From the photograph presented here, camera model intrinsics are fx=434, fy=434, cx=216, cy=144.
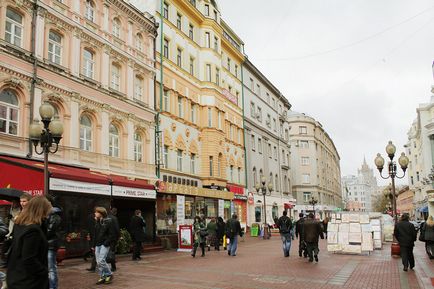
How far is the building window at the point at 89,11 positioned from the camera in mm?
21859

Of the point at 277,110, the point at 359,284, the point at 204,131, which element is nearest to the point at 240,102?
the point at 204,131

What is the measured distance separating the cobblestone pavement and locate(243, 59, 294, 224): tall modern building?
24739mm

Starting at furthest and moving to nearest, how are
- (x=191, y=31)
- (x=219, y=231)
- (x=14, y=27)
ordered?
(x=191, y=31) < (x=219, y=231) < (x=14, y=27)

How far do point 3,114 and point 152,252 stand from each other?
8671mm

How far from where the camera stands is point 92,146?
21.6 m

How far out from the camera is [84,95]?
2095cm

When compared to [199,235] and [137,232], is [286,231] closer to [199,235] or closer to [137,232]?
[199,235]

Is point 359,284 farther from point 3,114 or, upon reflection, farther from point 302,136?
point 302,136

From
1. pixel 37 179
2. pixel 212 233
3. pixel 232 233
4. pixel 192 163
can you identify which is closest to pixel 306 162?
pixel 192 163

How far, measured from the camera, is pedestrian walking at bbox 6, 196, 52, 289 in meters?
4.46

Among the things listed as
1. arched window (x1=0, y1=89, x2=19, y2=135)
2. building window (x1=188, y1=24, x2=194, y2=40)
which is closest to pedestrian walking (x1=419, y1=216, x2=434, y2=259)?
arched window (x1=0, y1=89, x2=19, y2=135)

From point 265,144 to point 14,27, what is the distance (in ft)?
110

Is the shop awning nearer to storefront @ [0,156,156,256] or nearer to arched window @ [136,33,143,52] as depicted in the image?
storefront @ [0,156,156,256]

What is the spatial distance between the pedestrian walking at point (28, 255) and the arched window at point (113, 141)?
729 inches
